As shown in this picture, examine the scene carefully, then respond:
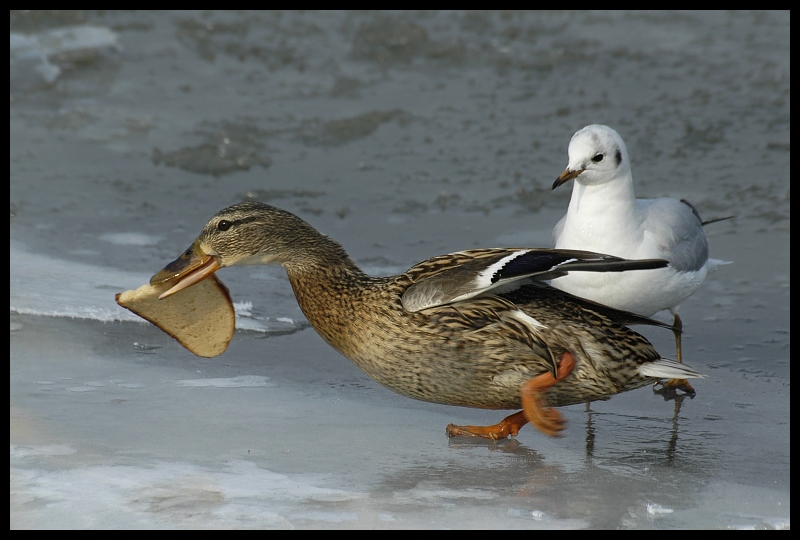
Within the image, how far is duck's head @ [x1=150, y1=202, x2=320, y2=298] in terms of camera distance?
14.2 ft

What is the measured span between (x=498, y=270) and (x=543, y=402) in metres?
0.51

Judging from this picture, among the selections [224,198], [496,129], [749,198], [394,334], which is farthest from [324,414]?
[496,129]

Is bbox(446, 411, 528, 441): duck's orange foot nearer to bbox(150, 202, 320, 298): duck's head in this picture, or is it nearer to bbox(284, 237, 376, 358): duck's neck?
bbox(284, 237, 376, 358): duck's neck

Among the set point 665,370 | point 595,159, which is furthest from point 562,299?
point 595,159

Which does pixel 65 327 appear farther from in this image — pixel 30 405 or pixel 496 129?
pixel 496 129

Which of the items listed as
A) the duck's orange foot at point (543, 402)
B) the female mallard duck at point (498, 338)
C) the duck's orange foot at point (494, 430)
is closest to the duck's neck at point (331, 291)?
the female mallard duck at point (498, 338)

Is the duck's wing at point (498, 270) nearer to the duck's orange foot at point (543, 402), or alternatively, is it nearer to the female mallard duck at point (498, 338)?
the female mallard duck at point (498, 338)

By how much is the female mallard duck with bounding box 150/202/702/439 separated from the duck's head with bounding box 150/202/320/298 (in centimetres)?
14

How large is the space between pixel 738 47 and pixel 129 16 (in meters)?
5.70

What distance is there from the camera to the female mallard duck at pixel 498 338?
153 inches

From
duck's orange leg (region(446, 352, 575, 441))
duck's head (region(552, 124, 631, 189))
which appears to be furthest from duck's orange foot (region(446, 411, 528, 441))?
duck's head (region(552, 124, 631, 189))

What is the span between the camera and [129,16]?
10.6 meters

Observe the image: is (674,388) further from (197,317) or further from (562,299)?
(197,317)

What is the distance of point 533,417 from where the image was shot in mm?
3826
